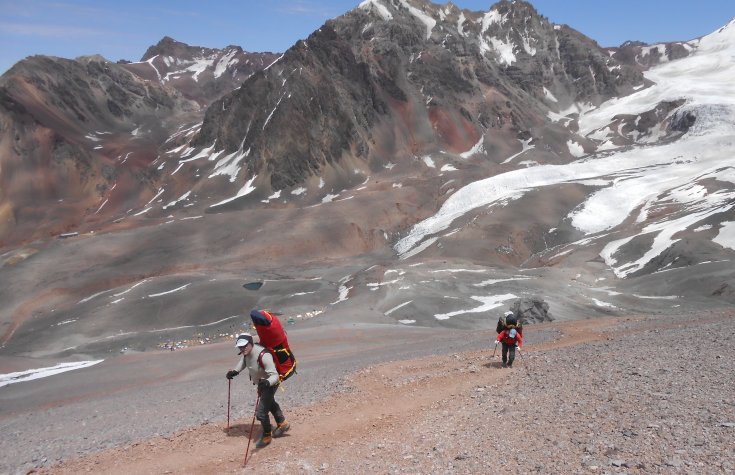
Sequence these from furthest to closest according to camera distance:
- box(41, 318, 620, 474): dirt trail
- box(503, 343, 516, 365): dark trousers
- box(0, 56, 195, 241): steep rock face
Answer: box(0, 56, 195, 241): steep rock face < box(503, 343, 516, 365): dark trousers < box(41, 318, 620, 474): dirt trail

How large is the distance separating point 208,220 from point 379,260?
2768 centimetres

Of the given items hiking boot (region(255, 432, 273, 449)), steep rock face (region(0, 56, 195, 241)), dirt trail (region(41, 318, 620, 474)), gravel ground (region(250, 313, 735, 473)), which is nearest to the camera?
gravel ground (region(250, 313, 735, 473))

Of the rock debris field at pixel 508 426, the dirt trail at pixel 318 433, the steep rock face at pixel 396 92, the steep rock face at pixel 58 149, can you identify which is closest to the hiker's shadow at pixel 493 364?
the dirt trail at pixel 318 433

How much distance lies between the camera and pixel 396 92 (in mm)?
133750

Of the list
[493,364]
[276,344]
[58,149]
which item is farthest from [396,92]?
[276,344]

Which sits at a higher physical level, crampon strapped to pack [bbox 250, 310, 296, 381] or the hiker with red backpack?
crampon strapped to pack [bbox 250, 310, 296, 381]

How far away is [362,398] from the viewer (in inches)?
477

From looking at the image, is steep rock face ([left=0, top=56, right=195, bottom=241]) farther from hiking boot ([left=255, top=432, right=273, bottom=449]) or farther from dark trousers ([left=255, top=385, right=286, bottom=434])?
hiking boot ([left=255, top=432, right=273, bottom=449])

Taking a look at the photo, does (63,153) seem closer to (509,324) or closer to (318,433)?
(509,324)

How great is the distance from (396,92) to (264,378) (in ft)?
424

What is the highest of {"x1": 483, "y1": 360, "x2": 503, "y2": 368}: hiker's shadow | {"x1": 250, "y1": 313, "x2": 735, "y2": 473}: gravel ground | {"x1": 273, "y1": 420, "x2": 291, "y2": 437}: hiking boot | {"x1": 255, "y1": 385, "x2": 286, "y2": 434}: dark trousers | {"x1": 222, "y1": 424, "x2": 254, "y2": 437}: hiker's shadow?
{"x1": 255, "y1": 385, "x2": 286, "y2": 434}: dark trousers

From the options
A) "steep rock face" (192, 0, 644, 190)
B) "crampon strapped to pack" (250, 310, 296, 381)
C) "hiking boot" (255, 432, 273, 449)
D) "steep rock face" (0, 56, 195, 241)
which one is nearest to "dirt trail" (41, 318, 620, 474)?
"hiking boot" (255, 432, 273, 449)

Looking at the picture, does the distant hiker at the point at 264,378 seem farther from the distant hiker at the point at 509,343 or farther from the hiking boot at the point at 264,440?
the distant hiker at the point at 509,343

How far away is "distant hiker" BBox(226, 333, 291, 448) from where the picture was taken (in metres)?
9.77
